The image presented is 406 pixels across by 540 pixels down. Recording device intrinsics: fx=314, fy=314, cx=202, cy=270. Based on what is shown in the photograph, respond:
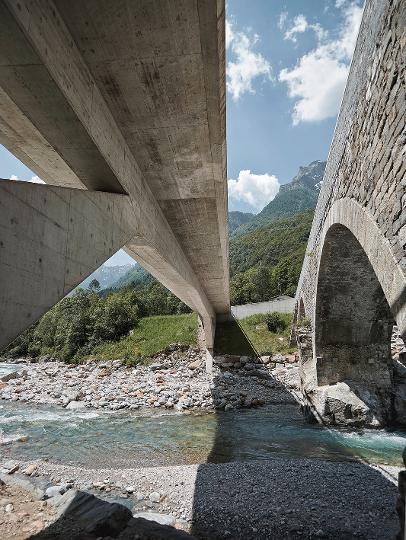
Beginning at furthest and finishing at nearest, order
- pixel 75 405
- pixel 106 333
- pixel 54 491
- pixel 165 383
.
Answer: pixel 106 333, pixel 165 383, pixel 75 405, pixel 54 491

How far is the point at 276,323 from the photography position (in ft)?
81.1

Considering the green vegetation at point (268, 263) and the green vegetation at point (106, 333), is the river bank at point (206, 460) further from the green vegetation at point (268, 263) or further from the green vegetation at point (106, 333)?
the green vegetation at point (268, 263)

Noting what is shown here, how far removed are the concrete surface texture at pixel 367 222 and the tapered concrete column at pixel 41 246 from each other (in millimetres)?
3285

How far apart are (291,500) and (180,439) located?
15.0ft

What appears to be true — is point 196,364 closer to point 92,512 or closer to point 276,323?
point 276,323

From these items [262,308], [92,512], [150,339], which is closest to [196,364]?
[150,339]

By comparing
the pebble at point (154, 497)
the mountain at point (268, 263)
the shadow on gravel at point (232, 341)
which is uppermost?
the mountain at point (268, 263)

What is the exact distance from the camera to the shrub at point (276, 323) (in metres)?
24.5

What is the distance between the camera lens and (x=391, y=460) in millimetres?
7785

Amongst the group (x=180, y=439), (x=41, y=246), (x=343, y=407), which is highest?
(x=41, y=246)

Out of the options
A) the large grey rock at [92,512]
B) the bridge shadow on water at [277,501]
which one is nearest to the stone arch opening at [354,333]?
the bridge shadow on water at [277,501]

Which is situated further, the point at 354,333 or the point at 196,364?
the point at 196,364

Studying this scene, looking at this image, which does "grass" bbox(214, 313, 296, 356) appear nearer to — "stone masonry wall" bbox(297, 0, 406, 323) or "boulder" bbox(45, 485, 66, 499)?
"boulder" bbox(45, 485, 66, 499)

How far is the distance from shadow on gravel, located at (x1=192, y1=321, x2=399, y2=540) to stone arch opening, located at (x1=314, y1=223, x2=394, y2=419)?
3.32m
